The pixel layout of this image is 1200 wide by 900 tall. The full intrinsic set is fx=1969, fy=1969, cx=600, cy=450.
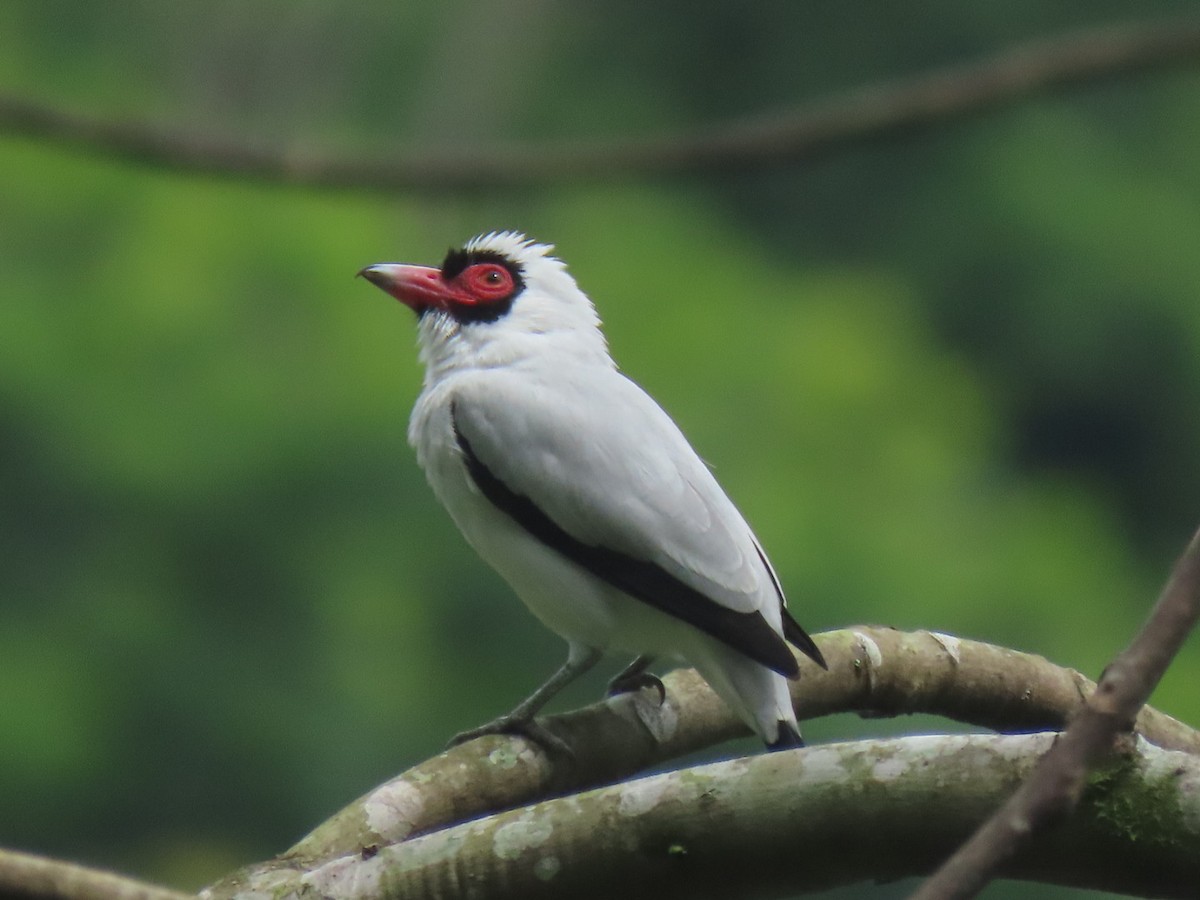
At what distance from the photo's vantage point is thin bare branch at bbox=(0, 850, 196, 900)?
2609 millimetres

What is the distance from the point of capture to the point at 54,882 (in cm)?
262

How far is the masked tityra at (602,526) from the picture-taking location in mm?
5047

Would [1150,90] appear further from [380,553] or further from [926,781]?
[926,781]

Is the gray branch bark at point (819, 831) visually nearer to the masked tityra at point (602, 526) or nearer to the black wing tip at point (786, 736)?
the masked tityra at point (602, 526)

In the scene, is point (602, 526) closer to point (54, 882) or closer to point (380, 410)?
point (54, 882)

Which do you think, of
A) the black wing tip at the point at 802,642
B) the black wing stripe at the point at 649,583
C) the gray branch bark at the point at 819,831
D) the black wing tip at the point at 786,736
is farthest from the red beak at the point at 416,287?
the gray branch bark at the point at 819,831

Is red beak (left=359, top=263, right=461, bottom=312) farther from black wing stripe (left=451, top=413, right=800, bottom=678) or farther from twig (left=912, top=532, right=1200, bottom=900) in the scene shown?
twig (left=912, top=532, right=1200, bottom=900)

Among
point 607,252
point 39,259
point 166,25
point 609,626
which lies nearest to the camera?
point 609,626

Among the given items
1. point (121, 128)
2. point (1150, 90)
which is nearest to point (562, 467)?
point (121, 128)

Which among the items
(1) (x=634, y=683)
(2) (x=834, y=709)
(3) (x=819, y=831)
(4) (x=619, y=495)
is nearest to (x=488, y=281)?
(4) (x=619, y=495)

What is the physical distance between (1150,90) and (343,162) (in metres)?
27.1

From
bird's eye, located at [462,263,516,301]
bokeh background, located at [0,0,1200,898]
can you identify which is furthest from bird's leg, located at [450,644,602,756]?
bokeh background, located at [0,0,1200,898]

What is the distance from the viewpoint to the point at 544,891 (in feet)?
11.7

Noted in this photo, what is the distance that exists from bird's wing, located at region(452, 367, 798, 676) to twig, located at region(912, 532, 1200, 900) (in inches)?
91.9
